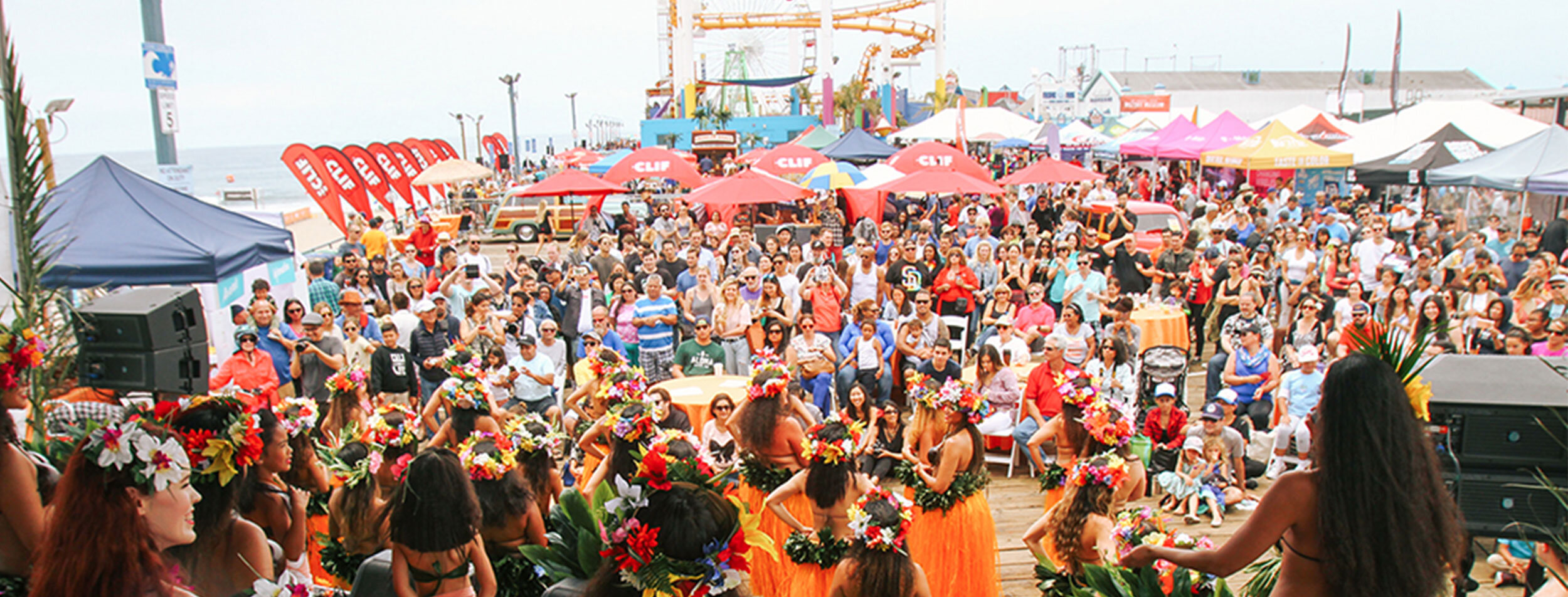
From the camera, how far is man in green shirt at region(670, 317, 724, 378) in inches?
321

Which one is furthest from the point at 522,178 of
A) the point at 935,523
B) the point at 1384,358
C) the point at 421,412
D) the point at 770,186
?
the point at 1384,358

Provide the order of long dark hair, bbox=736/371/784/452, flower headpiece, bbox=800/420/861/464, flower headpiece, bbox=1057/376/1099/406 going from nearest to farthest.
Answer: flower headpiece, bbox=800/420/861/464
flower headpiece, bbox=1057/376/1099/406
long dark hair, bbox=736/371/784/452

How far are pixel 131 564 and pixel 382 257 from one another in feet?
28.9

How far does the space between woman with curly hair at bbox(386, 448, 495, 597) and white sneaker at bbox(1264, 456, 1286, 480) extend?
6380mm

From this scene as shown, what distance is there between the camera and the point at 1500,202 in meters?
17.4

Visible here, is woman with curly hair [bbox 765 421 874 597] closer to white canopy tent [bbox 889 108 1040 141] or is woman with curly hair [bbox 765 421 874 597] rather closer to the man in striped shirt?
the man in striped shirt

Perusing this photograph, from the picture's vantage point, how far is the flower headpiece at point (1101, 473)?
4.43 m

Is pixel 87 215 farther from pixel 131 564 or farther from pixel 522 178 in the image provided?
pixel 522 178

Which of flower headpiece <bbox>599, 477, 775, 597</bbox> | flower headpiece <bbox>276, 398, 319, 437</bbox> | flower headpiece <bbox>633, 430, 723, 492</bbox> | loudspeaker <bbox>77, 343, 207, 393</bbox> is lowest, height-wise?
flower headpiece <bbox>276, 398, 319, 437</bbox>

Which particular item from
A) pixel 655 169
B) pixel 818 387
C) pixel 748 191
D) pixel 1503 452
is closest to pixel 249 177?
pixel 655 169

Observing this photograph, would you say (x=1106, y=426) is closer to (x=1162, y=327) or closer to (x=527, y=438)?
(x=527, y=438)

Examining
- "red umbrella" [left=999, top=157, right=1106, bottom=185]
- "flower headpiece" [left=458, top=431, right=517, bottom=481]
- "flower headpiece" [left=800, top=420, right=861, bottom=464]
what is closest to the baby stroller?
"flower headpiece" [left=800, top=420, right=861, bottom=464]

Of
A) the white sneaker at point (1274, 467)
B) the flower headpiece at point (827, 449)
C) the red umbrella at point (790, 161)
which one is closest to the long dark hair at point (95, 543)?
the flower headpiece at point (827, 449)

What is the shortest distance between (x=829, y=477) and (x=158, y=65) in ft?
18.4
